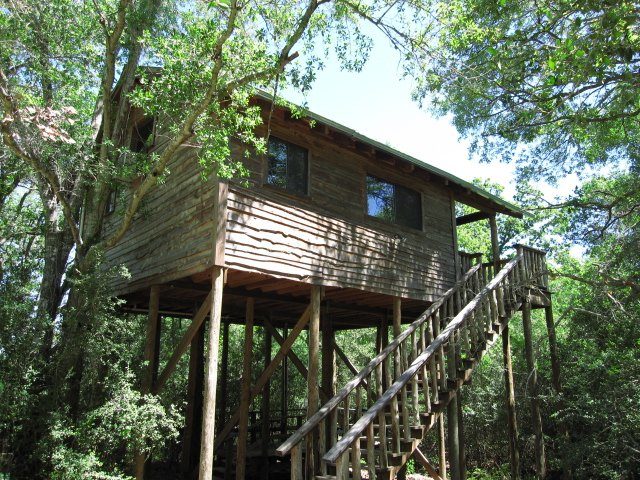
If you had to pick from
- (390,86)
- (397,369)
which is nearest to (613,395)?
(397,369)

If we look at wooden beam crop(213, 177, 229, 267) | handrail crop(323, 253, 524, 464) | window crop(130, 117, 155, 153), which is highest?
window crop(130, 117, 155, 153)

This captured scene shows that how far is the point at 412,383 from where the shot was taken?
25.9 feet

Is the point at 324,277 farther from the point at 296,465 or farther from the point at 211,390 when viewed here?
the point at 296,465

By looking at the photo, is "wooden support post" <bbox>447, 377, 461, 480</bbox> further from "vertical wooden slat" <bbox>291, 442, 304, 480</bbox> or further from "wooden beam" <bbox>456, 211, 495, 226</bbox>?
"wooden beam" <bbox>456, 211, 495, 226</bbox>

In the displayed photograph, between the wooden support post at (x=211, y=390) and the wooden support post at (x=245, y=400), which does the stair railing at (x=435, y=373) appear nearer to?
the wooden support post at (x=211, y=390)

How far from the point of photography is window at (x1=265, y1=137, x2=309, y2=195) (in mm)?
9001

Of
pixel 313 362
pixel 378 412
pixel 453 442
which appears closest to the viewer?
pixel 378 412

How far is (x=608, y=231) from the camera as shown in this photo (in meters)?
12.4

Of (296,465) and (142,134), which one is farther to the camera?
(142,134)

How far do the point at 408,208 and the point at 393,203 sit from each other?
558 millimetres

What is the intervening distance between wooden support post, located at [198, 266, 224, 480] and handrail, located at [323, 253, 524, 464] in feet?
5.90

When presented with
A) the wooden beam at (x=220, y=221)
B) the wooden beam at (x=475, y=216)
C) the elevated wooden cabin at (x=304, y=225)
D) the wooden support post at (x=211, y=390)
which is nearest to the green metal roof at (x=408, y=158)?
the elevated wooden cabin at (x=304, y=225)

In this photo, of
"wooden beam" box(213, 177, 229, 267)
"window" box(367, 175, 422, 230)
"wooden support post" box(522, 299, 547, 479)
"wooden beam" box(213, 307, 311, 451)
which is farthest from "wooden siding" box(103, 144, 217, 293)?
"wooden support post" box(522, 299, 547, 479)

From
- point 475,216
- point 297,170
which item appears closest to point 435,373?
point 297,170
